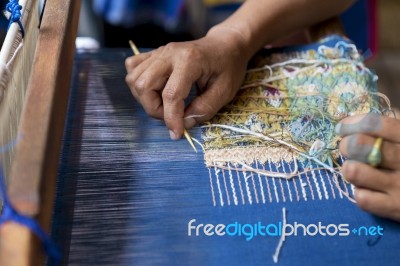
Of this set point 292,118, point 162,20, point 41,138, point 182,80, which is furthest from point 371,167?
point 162,20

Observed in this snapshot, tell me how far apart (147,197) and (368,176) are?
31 centimetres

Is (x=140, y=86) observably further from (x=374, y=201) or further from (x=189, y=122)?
(x=374, y=201)

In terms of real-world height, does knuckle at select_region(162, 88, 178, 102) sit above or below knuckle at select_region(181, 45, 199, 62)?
below

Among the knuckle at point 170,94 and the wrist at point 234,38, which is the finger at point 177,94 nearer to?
the knuckle at point 170,94

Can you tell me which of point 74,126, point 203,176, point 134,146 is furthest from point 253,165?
point 74,126

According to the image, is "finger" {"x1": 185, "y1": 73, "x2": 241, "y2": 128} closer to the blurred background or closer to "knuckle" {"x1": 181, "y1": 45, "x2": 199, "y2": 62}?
"knuckle" {"x1": 181, "y1": 45, "x2": 199, "y2": 62}

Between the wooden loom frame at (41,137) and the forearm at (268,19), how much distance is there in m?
0.29

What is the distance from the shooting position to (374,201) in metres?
0.71

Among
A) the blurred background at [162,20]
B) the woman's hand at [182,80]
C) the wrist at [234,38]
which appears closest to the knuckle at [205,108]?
the woman's hand at [182,80]

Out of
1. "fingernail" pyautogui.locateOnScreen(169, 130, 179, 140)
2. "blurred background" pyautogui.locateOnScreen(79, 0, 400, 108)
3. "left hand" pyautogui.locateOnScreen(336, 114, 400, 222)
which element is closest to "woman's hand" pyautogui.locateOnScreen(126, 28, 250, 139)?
"fingernail" pyautogui.locateOnScreen(169, 130, 179, 140)

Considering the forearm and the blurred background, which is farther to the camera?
the blurred background

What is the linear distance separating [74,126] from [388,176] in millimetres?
509

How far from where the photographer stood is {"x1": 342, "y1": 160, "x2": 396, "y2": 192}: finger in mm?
687

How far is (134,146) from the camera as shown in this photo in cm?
85
